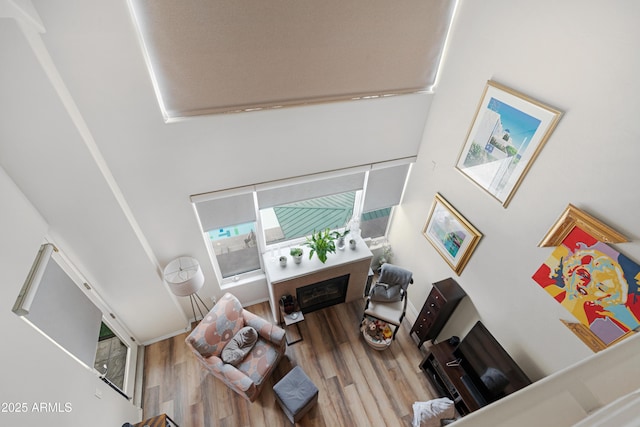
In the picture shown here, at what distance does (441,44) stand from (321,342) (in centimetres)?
379

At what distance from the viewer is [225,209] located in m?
3.41

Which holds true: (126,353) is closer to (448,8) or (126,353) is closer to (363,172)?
(363,172)

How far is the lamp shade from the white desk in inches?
33.6

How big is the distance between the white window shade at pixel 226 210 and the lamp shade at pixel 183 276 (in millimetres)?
457

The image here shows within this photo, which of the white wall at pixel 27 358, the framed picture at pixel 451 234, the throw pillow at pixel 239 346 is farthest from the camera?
the throw pillow at pixel 239 346

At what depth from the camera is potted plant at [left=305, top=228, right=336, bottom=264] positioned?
386cm

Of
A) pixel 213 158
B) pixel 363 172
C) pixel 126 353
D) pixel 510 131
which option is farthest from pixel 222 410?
pixel 510 131

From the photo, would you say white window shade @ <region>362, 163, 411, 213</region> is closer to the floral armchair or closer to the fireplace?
the fireplace

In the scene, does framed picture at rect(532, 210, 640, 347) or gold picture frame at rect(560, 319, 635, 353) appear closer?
framed picture at rect(532, 210, 640, 347)

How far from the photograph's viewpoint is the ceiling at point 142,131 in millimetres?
2010

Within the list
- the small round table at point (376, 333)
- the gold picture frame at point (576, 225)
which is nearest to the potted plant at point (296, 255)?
the small round table at point (376, 333)

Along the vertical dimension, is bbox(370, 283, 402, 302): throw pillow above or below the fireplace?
above

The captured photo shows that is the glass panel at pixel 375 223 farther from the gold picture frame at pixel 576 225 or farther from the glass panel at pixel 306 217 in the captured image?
the gold picture frame at pixel 576 225

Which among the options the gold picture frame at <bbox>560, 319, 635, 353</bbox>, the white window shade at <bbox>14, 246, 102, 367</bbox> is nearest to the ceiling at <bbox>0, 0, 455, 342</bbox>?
the white window shade at <bbox>14, 246, 102, 367</bbox>
